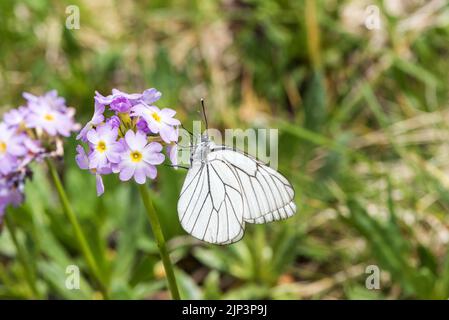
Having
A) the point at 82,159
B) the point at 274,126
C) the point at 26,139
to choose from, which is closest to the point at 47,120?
the point at 26,139

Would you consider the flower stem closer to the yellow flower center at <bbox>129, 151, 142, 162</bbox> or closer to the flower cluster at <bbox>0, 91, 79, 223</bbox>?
the yellow flower center at <bbox>129, 151, 142, 162</bbox>

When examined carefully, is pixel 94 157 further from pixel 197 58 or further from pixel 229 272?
pixel 197 58

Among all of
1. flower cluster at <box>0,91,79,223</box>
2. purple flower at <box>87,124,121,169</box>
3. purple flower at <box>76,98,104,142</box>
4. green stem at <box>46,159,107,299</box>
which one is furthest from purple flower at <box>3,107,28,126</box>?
purple flower at <box>87,124,121,169</box>

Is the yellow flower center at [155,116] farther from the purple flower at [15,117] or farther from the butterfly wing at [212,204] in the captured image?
the purple flower at [15,117]

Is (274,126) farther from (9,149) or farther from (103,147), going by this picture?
(103,147)

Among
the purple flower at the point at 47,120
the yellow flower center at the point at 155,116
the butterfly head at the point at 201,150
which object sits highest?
the purple flower at the point at 47,120

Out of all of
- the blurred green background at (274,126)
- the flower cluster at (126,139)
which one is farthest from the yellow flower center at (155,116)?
the blurred green background at (274,126)
